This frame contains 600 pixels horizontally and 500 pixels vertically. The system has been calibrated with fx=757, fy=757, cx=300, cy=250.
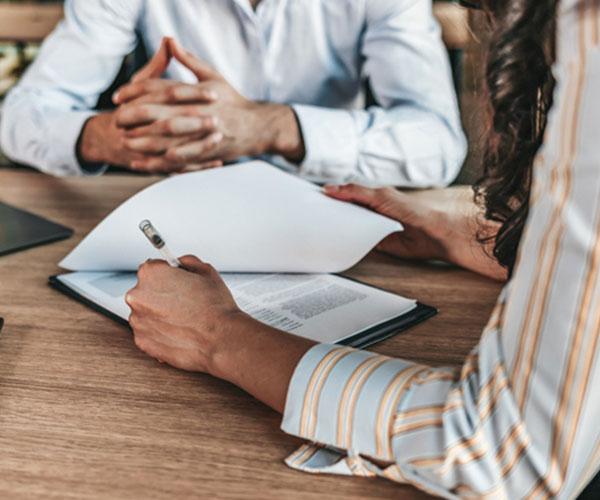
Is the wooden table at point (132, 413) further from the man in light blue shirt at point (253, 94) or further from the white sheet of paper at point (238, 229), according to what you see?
the man in light blue shirt at point (253, 94)

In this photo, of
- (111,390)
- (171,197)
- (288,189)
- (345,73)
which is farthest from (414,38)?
(111,390)

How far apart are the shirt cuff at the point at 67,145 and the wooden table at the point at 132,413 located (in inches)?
21.3

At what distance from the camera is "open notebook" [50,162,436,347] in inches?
30.4

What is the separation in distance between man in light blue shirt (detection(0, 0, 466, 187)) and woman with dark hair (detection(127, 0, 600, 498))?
599mm

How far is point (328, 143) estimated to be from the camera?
52.7 inches

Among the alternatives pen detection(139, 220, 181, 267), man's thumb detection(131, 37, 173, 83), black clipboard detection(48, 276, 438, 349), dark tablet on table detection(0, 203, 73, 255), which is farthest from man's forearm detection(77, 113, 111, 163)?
pen detection(139, 220, 181, 267)

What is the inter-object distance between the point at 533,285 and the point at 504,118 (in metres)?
0.21

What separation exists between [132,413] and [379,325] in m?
0.26

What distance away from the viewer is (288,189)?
0.98 metres

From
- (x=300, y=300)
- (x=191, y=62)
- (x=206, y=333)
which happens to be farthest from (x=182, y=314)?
(x=191, y=62)

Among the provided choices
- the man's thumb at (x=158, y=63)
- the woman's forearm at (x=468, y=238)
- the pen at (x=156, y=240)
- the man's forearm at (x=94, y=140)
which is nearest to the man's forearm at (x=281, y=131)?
the man's thumb at (x=158, y=63)

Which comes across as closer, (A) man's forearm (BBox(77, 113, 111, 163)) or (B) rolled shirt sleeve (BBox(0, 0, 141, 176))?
(A) man's forearm (BBox(77, 113, 111, 163))

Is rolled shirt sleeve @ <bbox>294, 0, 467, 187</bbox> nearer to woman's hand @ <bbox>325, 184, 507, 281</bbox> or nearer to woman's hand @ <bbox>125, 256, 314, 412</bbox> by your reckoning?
woman's hand @ <bbox>325, 184, 507, 281</bbox>

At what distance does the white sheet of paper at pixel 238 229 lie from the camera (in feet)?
2.84
